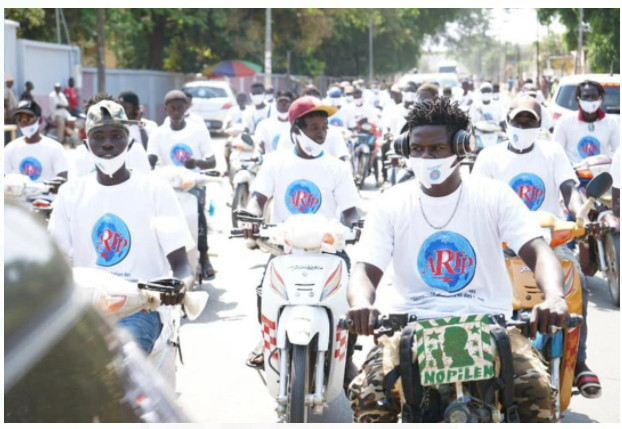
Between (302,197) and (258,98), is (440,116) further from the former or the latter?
(258,98)

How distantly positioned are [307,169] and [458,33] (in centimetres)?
9824

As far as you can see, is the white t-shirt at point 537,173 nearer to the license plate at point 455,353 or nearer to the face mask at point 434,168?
the face mask at point 434,168

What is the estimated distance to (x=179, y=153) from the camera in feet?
31.6

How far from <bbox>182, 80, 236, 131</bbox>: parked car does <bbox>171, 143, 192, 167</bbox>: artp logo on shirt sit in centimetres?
2178

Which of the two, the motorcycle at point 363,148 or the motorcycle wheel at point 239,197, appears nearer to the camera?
the motorcycle wheel at point 239,197

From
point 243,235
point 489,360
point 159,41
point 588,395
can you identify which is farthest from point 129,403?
point 159,41

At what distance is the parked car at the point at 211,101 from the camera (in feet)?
104

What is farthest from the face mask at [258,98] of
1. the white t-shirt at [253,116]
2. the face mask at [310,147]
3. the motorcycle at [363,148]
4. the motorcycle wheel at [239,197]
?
the face mask at [310,147]

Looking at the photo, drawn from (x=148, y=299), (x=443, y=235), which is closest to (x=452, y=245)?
(x=443, y=235)

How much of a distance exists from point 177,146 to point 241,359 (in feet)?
11.3

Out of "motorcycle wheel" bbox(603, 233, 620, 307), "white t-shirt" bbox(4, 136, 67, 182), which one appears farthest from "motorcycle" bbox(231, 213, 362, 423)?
"white t-shirt" bbox(4, 136, 67, 182)

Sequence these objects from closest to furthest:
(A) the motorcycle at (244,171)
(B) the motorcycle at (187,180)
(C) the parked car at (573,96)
→ (B) the motorcycle at (187,180)
(A) the motorcycle at (244,171)
(C) the parked car at (573,96)

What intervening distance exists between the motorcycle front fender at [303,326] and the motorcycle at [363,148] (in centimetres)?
1104

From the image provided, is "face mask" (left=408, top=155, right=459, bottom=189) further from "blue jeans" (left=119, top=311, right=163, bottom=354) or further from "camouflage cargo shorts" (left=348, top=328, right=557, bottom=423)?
"blue jeans" (left=119, top=311, right=163, bottom=354)
